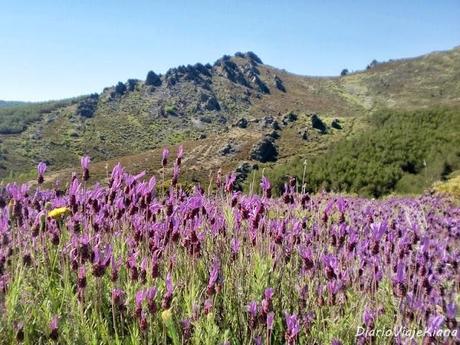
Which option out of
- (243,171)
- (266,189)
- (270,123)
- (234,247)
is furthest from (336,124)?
(234,247)

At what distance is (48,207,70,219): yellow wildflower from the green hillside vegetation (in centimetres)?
1678

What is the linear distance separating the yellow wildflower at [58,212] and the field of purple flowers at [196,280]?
0.02m

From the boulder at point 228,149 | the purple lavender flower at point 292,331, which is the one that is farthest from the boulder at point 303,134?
the purple lavender flower at point 292,331

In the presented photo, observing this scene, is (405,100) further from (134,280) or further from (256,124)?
(134,280)

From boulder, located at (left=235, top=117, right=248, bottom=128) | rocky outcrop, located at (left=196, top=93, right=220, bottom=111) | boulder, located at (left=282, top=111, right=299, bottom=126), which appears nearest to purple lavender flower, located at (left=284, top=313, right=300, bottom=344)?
boulder, located at (left=235, top=117, right=248, bottom=128)

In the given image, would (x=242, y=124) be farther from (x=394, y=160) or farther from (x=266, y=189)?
(x=266, y=189)

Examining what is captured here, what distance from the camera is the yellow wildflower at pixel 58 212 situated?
3170 millimetres

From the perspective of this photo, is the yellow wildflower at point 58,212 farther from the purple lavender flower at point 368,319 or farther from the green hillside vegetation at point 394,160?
the green hillside vegetation at point 394,160

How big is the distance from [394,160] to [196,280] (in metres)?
30.1

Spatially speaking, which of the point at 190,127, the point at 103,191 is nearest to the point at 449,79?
the point at 190,127

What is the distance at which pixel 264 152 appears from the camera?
3091 inches

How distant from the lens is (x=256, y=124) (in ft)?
346

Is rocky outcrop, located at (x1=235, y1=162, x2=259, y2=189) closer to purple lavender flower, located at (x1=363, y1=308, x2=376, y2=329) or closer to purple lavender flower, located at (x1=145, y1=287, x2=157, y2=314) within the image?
purple lavender flower, located at (x1=363, y1=308, x2=376, y2=329)

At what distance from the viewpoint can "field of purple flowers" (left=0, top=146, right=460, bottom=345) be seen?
7.01 ft
